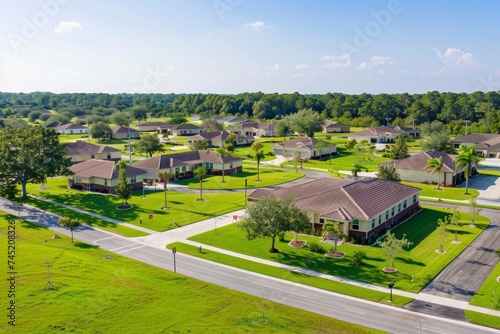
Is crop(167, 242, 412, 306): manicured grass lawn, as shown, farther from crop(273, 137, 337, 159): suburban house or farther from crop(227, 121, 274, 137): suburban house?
crop(227, 121, 274, 137): suburban house

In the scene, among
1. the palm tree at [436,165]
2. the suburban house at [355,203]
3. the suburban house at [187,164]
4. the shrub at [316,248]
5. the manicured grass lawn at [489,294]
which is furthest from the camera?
the suburban house at [187,164]

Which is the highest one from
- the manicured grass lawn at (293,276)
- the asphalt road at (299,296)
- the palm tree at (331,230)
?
the palm tree at (331,230)

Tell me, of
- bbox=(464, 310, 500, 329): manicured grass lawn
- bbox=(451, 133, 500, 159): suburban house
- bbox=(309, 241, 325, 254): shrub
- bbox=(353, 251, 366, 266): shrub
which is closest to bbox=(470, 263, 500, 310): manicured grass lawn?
bbox=(464, 310, 500, 329): manicured grass lawn

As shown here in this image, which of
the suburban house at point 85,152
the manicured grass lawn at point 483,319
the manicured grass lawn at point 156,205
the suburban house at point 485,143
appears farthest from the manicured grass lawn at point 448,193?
the suburban house at point 85,152

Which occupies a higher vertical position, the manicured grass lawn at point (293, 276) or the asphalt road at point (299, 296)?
the manicured grass lawn at point (293, 276)

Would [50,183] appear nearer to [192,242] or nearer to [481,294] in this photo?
[192,242]

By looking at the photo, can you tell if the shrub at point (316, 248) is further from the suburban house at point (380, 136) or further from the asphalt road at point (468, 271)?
the suburban house at point (380, 136)

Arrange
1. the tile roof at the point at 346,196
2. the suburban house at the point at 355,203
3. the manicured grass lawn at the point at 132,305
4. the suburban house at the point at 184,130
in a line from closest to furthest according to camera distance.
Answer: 1. the manicured grass lawn at the point at 132,305
2. the suburban house at the point at 355,203
3. the tile roof at the point at 346,196
4. the suburban house at the point at 184,130
